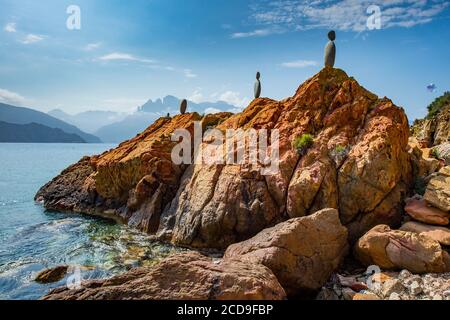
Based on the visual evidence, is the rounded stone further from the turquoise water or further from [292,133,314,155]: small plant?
the turquoise water

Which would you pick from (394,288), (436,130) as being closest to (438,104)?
(436,130)

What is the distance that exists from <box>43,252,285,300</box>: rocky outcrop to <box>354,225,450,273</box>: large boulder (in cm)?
543

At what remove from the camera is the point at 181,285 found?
804cm

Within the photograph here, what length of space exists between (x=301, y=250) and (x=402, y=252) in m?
3.78

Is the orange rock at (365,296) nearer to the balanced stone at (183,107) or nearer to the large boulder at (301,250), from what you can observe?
the large boulder at (301,250)

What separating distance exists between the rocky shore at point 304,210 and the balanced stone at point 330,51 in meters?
0.59

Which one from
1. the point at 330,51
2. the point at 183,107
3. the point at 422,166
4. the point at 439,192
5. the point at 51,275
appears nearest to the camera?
the point at 439,192

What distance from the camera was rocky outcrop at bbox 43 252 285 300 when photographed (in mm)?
7586

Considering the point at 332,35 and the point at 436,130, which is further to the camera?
the point at 436,130

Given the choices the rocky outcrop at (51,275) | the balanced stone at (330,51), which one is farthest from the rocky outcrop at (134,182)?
the balanced stone at (330,51)

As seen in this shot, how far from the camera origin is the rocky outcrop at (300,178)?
48.6 ft

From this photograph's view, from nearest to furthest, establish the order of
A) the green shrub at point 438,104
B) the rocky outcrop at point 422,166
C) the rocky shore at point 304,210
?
1. the rocky shore at point 304,210
2. the rocky outcrop at point 422,166
3. the green shrub at point 438,104

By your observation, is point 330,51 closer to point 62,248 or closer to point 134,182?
point 134,182

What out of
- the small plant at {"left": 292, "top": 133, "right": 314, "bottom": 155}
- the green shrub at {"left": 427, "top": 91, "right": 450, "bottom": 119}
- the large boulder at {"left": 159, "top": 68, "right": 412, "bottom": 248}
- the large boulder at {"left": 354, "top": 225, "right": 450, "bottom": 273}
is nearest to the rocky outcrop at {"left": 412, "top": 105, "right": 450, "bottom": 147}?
the green shrub at {"left": 427, "top": 91, "right": 450, "bottom": 119}
